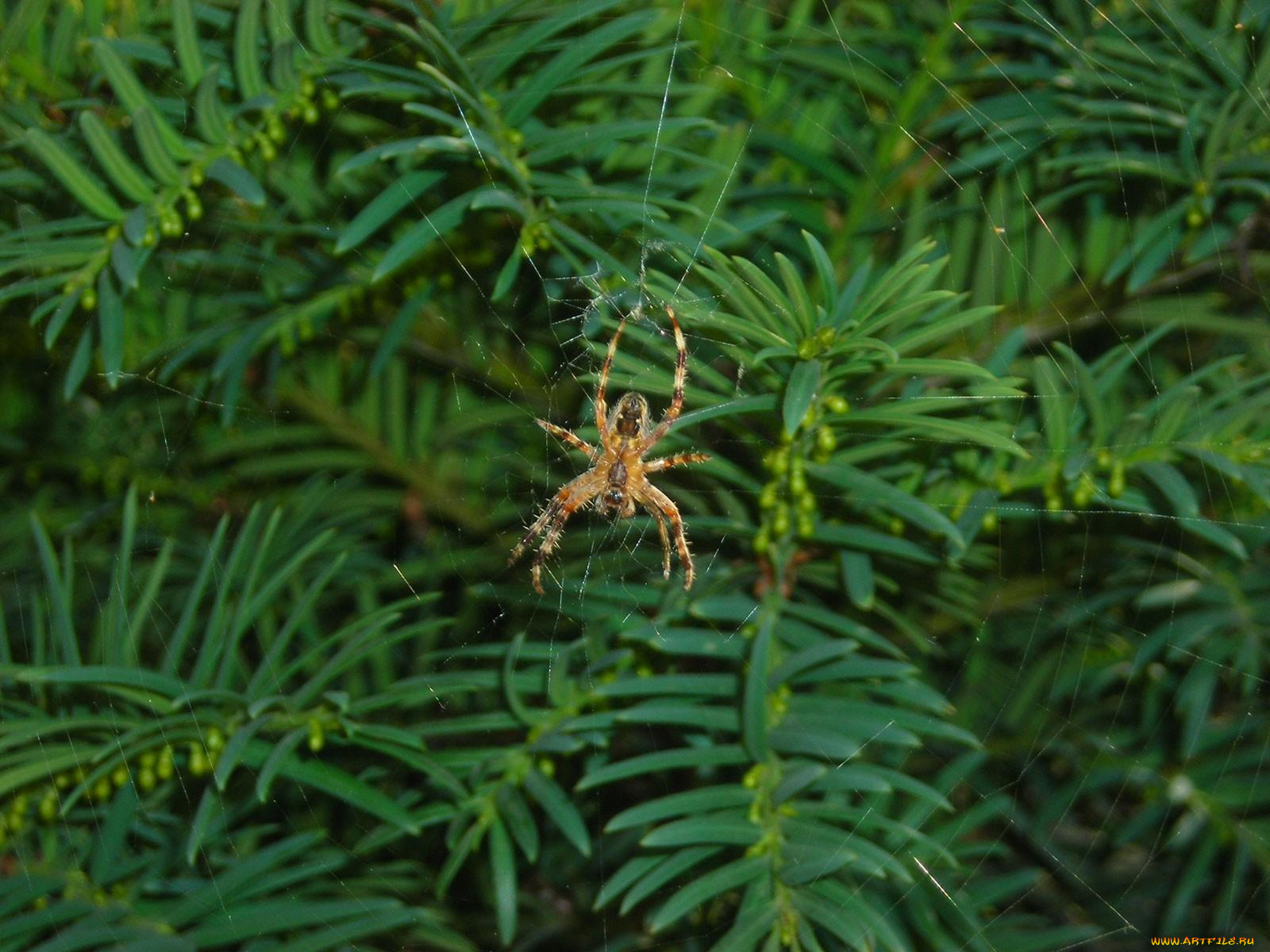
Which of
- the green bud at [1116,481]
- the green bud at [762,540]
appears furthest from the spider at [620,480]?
the green bud at [1116,481]

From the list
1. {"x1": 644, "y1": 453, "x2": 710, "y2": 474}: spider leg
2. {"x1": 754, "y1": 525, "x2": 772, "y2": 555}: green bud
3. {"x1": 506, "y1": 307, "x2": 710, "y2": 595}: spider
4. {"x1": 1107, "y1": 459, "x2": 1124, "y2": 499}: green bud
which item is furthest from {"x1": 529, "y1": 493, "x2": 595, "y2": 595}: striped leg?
{"x1": 1107, "y1": 459, "x2": 1124, "y2": 499}: green bud

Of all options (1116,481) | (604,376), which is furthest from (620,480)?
(1116,481)

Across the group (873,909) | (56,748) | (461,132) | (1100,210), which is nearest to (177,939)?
(56,748)

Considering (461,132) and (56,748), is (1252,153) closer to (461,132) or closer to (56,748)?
(461,132)

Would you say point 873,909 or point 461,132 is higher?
point 461,132

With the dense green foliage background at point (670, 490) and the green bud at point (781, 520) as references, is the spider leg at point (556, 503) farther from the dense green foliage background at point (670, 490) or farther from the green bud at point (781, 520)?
the green bud at point (781, 520)

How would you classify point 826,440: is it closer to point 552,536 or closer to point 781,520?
point 781,520

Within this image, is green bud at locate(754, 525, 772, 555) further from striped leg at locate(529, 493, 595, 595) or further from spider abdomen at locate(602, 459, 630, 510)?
spider abdomen at locate(602, 459, 630, 510)
